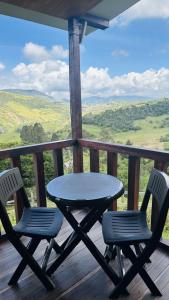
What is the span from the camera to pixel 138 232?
5.16 feet

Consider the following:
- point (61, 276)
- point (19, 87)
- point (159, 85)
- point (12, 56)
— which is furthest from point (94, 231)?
point (12, 56)

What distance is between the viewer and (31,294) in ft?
5.27

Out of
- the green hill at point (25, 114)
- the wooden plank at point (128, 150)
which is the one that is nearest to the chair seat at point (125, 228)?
the wooden plank at point (128, 150)

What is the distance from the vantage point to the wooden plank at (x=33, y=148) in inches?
87.0

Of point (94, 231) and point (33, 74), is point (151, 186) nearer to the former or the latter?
point (94, 231)

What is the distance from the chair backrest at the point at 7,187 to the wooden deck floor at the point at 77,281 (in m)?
0.55

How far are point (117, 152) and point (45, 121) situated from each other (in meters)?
1.77

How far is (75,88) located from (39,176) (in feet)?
3.98

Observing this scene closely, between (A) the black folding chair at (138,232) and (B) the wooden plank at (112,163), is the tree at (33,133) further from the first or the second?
(A) the black folding chair at (138,232)

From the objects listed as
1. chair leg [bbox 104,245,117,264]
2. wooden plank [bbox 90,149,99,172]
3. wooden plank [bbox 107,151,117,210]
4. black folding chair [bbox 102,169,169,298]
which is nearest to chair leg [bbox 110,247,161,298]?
black folding chair [bbox 102,169,169,298]

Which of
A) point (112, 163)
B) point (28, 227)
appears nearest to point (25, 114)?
point (112, 163)

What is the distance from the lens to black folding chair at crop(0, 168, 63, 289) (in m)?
1.52

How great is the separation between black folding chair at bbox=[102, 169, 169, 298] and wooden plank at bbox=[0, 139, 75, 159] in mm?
1116

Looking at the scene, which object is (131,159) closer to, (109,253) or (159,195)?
(159,195)
